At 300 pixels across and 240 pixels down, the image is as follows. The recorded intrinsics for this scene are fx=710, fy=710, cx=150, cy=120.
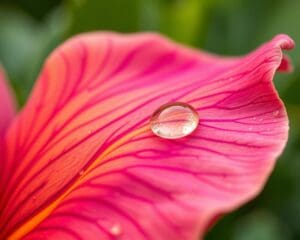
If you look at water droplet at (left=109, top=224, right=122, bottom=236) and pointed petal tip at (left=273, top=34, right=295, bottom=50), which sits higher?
pointed petal tip at (left=273, top=34, right=295, bottom=50)

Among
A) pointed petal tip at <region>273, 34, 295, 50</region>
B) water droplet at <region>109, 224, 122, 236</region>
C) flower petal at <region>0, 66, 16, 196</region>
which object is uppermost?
flower petal at <region>0, 66, 16, 196</region>

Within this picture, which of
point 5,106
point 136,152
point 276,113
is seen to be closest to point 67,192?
point 136,152

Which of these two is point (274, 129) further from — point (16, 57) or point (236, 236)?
point (16, 57)

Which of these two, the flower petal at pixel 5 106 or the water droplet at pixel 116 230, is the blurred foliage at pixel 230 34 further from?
the water droplet at pixel 116 230

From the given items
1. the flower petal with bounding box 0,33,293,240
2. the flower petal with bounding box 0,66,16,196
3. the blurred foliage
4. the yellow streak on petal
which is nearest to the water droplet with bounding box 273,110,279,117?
the flower petal with bounding box 0,33,293,240

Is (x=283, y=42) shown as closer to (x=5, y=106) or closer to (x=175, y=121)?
(x=175, y=121)

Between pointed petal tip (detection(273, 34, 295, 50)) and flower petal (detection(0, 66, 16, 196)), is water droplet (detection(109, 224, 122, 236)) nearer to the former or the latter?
pointed petal tip (detection(273, 34, 295, 50))

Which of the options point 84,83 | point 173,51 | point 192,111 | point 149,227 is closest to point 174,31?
point 173,51
